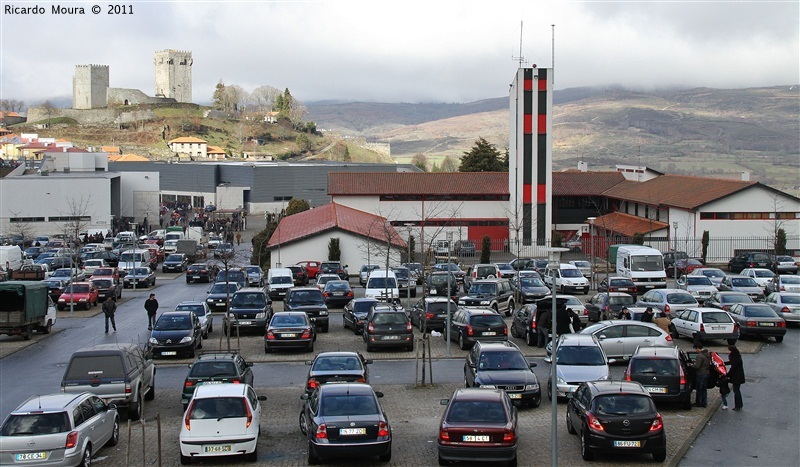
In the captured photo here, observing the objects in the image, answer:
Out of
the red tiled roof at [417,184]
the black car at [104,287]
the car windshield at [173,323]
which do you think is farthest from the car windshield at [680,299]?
the red tiled roof at [417,184]

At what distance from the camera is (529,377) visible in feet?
72.0

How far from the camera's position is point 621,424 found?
17.2 meters

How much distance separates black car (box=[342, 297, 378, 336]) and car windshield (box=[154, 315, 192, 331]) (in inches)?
274

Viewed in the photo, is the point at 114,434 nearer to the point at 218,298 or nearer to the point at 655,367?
the point at 655,367

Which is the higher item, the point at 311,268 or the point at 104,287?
the point at 311,268

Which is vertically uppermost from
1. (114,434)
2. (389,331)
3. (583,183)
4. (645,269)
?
(583,183)

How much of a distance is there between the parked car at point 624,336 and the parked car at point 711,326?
10.5ft

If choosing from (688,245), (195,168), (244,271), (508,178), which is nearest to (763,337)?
(244,271)

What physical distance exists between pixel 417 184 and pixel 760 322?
164 ft

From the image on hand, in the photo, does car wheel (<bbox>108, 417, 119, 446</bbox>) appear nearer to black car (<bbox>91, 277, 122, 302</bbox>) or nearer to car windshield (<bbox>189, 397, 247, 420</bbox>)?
car windshield (<bbox>189, 397, 247, 420</bbox>)

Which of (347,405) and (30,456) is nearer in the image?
(30,456)

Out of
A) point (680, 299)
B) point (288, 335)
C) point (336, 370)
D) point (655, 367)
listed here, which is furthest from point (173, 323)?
point (680, 299)

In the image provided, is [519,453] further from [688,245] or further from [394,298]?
[688,245]

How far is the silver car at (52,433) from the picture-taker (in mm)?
15953
